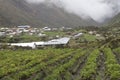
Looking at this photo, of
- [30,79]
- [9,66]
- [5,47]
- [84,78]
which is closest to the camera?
[84,78]

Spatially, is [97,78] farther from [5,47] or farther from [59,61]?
[5,47]

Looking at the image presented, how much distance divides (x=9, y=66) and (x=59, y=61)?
421 inches

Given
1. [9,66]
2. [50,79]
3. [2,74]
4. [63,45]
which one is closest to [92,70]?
[50,79]

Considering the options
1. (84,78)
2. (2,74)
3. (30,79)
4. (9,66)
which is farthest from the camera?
(9,66)

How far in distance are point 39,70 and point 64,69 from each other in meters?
4.44

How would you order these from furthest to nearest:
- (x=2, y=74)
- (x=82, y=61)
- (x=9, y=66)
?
(x=82, y=61) → (x=9, y=66) → (x=2, y=74)

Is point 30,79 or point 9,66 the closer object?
point 30,79

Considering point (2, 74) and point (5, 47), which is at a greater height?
point (5, 47)

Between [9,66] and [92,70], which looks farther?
[9,66]

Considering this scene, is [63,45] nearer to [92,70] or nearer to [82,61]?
[82,61]

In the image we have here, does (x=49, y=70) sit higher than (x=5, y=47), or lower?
lower

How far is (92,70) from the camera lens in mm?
46125

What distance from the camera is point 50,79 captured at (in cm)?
4216

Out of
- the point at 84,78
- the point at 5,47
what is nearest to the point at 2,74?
the point at 84,78
